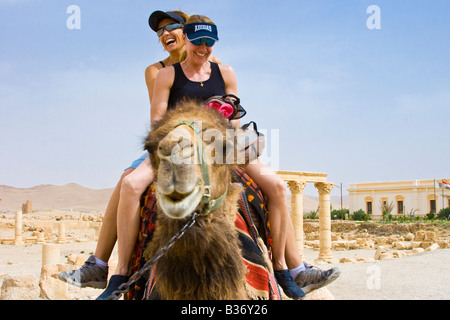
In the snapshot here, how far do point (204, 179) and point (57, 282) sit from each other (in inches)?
421

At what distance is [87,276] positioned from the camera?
414 centimetres

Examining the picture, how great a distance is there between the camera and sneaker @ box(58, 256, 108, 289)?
13.1ft

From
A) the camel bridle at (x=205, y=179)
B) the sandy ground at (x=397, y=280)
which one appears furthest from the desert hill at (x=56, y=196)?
the camel bridle at (x=205, y=179)

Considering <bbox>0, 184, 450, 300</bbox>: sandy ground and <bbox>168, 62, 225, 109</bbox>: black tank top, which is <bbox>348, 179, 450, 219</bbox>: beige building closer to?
<bbox>0, 184, 450, 300</bbox>: sandy ground

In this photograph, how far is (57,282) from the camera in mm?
11883

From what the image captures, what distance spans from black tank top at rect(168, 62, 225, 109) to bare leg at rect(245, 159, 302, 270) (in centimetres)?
76

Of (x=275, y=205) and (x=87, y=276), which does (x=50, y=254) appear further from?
(x=275, y=205)

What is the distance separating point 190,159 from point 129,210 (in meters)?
1.64

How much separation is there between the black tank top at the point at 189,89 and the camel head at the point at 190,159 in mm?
867

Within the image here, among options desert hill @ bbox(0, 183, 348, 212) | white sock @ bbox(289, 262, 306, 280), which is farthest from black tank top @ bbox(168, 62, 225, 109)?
desert hill @ bbox(0, 183, 348, 212)

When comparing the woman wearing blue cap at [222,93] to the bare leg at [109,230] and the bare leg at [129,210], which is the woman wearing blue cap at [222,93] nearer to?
the bare leg at [129,210]

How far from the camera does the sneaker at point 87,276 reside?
4.00 metres
